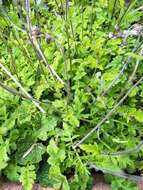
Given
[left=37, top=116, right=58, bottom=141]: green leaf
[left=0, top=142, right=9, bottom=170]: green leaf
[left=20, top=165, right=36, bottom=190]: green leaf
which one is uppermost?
[left=37, top=116, right=58, bottom=141]: green leaf

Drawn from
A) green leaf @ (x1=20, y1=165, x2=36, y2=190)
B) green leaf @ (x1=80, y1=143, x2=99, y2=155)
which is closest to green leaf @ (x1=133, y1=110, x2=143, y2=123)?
Result: green leaf @ (x1=80, y1=143, x2=99, y2=155)

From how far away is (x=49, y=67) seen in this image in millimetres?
2150

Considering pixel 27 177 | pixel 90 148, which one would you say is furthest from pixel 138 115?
pixel 27 177

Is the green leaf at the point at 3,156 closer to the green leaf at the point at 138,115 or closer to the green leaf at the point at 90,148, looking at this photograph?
the green leaf at the point at 90,148

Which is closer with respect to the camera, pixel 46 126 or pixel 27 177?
pixel 27 177

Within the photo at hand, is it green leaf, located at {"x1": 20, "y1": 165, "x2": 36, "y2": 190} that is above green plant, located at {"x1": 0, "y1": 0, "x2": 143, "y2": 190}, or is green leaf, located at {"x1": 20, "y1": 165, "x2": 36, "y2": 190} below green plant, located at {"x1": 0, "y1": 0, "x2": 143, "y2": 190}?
below

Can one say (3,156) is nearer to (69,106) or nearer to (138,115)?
(69,106)

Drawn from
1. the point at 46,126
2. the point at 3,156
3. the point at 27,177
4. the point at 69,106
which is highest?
the point at 69,106

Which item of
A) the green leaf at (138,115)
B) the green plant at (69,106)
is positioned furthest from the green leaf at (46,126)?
the green leaf at (138,115)

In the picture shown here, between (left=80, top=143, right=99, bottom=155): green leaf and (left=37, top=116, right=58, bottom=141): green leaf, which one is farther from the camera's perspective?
(left=37, top=116, right=58, bottom=141): green leaf

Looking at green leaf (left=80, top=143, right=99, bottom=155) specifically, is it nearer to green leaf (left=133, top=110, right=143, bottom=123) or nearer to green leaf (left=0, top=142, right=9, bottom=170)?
→ green leaf (left=133, top=110, right=143, bottom=123)

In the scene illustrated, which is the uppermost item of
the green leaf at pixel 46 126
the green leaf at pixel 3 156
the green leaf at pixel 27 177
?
the green leaf at pixel 46 126

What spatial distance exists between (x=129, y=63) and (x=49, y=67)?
440mm

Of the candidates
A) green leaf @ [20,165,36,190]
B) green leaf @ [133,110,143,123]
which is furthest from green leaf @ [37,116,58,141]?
green leaf @ [133,110,143,123]
